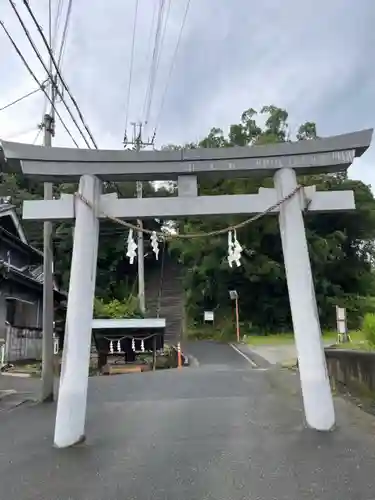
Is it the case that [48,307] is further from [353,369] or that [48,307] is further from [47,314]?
[353,369]

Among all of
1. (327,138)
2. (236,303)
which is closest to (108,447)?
(327,138)

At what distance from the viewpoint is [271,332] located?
34.3 meters

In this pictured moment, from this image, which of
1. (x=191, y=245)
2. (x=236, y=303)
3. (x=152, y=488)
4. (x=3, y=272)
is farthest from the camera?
(x=191, y=245)

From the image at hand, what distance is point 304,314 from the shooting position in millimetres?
6613

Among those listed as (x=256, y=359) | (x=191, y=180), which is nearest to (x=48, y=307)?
(x=191, y=180)

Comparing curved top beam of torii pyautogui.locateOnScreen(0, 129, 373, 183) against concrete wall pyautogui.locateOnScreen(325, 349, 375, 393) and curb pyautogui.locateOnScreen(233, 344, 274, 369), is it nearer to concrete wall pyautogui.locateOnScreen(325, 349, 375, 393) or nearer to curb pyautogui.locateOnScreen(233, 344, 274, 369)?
concrete wall pyautogui.locateOnScreen(325, 349, 375, 393)

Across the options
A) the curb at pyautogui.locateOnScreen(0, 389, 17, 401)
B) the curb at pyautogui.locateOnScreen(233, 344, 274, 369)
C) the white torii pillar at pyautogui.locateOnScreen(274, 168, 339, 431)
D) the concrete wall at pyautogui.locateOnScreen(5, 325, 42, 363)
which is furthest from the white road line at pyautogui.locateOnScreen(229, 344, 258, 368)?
the white torii pillar at pyautogui.locateOnScreen(274, 168, 339, 431)

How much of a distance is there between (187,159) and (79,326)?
2.62 metres

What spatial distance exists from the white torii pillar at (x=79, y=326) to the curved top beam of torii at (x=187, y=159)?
0.91 ft

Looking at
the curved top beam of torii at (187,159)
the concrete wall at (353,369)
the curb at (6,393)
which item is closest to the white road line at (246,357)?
the concrete wall at (353,369)

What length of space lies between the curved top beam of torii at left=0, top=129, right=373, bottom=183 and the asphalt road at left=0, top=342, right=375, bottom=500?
3440mm

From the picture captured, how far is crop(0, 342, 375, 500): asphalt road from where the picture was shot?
4.37 meters

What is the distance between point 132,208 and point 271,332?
94.1ft

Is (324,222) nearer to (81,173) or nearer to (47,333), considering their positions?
(47,333)
